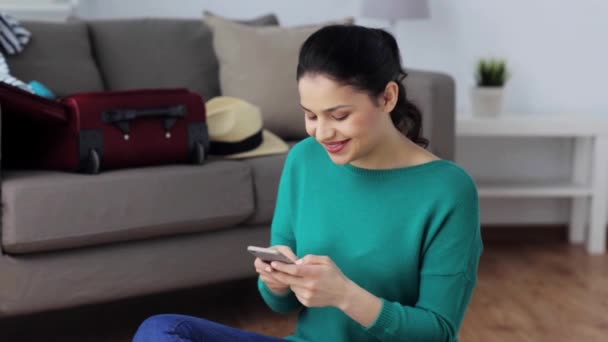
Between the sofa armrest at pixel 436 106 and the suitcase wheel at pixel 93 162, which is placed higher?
the suitcase wheel at pixel 93 162

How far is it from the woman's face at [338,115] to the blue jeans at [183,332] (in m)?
0.31

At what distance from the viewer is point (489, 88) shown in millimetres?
3332

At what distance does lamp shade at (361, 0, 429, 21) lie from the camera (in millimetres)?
3277

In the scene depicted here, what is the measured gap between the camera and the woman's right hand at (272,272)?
1304 mm

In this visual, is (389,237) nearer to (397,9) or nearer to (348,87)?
(348,87)

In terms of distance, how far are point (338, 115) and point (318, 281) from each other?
0.23 meters

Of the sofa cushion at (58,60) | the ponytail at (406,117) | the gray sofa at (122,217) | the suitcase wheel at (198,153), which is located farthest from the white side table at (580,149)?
the ponytail at (406,117)

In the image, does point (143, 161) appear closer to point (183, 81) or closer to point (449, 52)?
point (183, 81)

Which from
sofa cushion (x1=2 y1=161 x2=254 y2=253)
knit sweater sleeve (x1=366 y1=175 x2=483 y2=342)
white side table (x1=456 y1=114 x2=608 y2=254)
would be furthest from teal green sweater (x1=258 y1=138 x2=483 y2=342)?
white side table (x1=456 y1=114 x2=608 y2=254)

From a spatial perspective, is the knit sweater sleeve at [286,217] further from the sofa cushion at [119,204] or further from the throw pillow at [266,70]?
the throw pillow at [266,70]

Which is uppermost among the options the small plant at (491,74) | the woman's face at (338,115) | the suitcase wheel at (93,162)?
the woman's face at (338,115)

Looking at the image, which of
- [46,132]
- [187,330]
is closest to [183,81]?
[46,132]

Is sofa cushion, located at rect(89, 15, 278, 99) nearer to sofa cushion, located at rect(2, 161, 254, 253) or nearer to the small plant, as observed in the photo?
sofa cushion, located at rect(2, 161, 254, 253)

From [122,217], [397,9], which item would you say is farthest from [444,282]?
[397,9]
